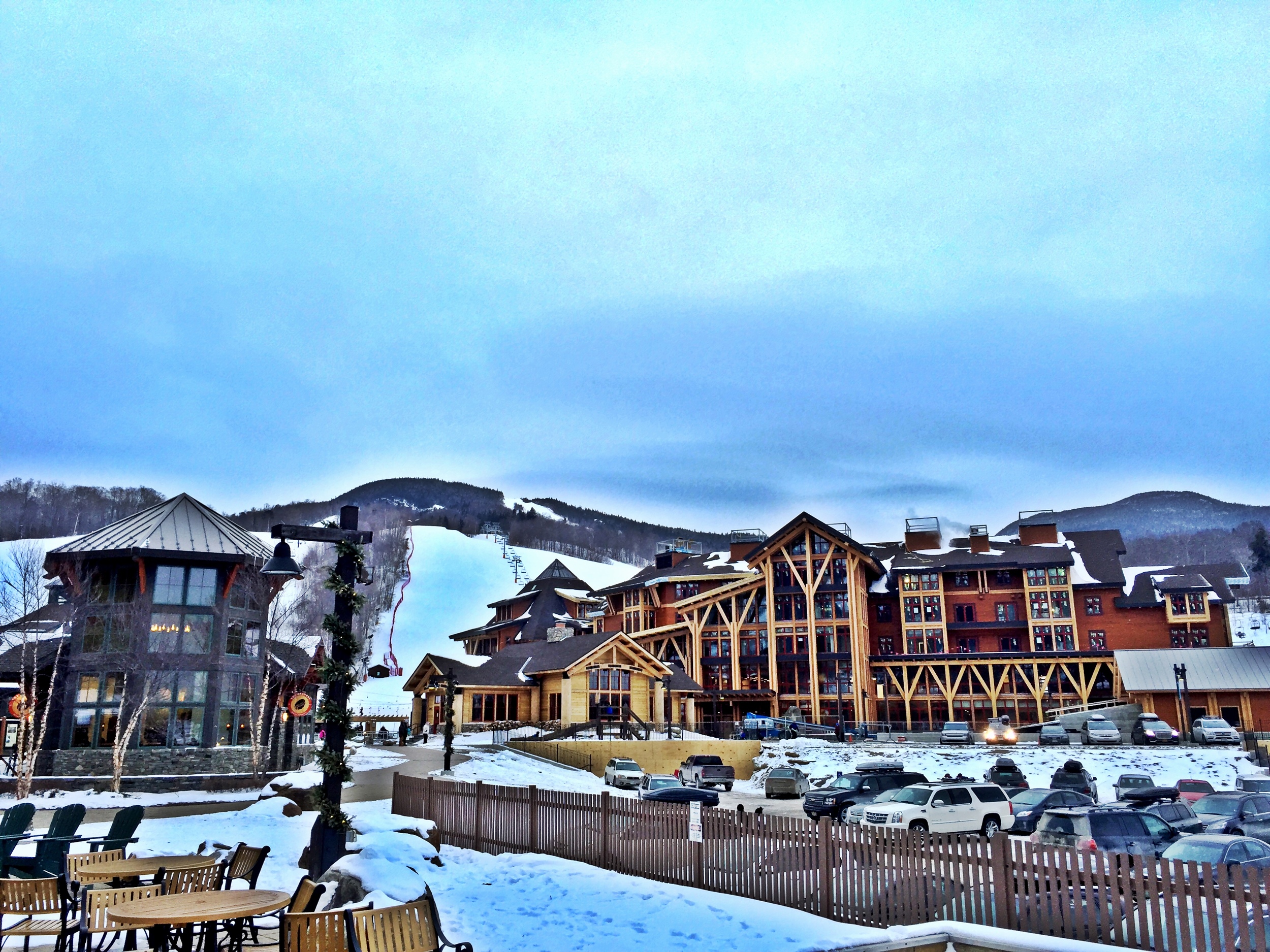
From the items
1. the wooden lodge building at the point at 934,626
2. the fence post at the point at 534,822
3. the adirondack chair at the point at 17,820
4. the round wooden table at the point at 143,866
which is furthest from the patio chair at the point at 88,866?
the wooden lodge building at the point at 934,626

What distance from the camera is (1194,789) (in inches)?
1294

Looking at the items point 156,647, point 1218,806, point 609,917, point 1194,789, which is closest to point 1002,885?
point 609,917

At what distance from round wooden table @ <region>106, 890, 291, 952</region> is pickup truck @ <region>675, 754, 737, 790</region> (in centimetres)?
3577

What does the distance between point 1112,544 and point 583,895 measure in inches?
2713

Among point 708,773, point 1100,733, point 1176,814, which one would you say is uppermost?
point 1100,733

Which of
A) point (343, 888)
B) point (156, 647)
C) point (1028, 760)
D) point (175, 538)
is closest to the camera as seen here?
point (343, 888)

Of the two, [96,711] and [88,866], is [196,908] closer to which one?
[88,866]

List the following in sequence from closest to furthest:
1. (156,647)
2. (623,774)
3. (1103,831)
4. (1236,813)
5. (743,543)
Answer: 1. (1103,831)
2. (1236,813)
3. (156,647)
4. (623,774)
5. (743,543)

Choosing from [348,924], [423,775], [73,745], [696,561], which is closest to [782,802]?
[423,775]

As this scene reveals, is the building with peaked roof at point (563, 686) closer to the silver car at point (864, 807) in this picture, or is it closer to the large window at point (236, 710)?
the large window at point (236, 710)

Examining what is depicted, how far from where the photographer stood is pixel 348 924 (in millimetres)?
7836

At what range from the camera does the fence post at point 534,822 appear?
1811cm

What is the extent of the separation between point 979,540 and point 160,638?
190ft

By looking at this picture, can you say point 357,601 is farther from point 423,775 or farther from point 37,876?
point 423,775
